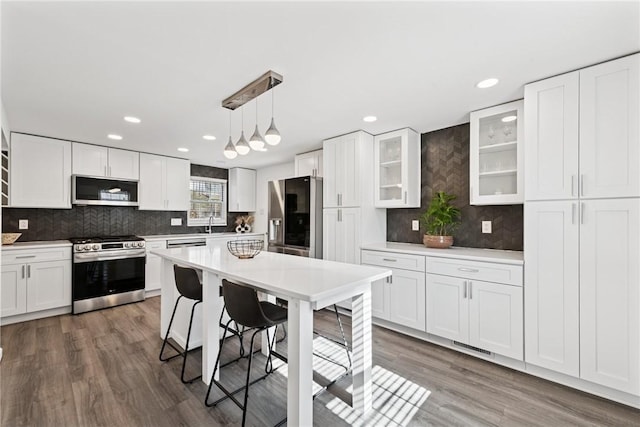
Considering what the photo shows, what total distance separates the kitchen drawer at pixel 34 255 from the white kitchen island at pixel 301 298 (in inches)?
76.7

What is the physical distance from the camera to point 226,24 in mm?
1517

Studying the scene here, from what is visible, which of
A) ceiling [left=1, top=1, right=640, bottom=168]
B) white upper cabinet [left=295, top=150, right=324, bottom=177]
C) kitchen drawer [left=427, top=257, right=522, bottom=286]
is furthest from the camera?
white upper cabinet [left=295, top=150, right=324, bottom=177]

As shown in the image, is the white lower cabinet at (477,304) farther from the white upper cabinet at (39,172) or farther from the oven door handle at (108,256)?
the white upper cabinet at (39,172)

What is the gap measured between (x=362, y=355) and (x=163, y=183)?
14.0 feet

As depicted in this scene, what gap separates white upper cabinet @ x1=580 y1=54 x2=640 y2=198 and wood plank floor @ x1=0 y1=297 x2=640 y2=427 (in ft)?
4.79

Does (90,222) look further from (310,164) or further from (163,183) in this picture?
(310,164)

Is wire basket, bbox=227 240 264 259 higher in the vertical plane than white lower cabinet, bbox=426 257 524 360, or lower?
higher

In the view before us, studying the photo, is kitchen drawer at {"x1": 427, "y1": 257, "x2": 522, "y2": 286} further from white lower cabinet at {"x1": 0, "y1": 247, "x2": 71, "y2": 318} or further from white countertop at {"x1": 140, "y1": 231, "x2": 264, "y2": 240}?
white lower cabinet at {"x1": 0, "y1": 247, "x2": 71, "y2": 318}

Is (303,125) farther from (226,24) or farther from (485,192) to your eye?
(485,192)

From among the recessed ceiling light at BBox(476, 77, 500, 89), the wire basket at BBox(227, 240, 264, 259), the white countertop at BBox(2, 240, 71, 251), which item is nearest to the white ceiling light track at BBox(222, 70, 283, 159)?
the wire basket at BBox(227, 240, 264, 259)

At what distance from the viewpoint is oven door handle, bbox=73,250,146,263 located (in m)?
3.60

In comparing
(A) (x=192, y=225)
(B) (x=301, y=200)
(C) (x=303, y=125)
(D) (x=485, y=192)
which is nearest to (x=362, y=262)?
(B) (x=301, y=200)

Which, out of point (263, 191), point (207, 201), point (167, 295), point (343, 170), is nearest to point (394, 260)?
point (343, 170)

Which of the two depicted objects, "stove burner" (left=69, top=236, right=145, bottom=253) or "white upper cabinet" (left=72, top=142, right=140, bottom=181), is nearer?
"stove burner" (left=69, top=236, right=145, bottom=253)
